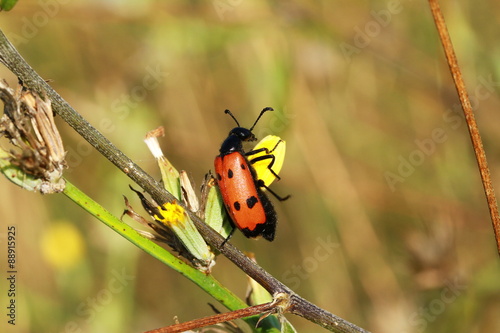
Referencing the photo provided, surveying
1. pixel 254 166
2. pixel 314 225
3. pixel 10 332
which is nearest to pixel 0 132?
pixel 254 166

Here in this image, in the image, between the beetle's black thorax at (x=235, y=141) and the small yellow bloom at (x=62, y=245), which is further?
the small yellow bloom at (x=62, y=245)

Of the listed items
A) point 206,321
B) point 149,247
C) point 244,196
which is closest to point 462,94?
point 206,321

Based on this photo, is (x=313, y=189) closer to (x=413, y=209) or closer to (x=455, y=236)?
(x=413, y=209)

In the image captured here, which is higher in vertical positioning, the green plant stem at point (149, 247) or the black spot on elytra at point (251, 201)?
the black spot on elytra at point (251, 201)

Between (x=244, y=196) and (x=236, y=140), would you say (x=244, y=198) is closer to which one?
(x=244, y=196)

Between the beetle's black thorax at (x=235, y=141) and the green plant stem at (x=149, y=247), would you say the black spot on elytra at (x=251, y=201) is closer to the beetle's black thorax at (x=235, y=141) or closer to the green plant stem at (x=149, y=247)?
the beetle's black thorax at (x=235, y=141)

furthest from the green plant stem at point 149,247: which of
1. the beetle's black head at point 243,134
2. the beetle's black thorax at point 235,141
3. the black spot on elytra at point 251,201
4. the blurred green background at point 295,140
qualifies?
the blurred green background at point 295,140

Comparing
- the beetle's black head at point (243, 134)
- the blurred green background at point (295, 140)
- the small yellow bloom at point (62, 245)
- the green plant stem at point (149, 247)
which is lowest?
the green plant stem at point (149, 247)

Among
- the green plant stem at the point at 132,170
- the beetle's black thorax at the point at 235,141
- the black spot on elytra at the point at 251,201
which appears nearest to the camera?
the green plant stem at the point at 132,170
